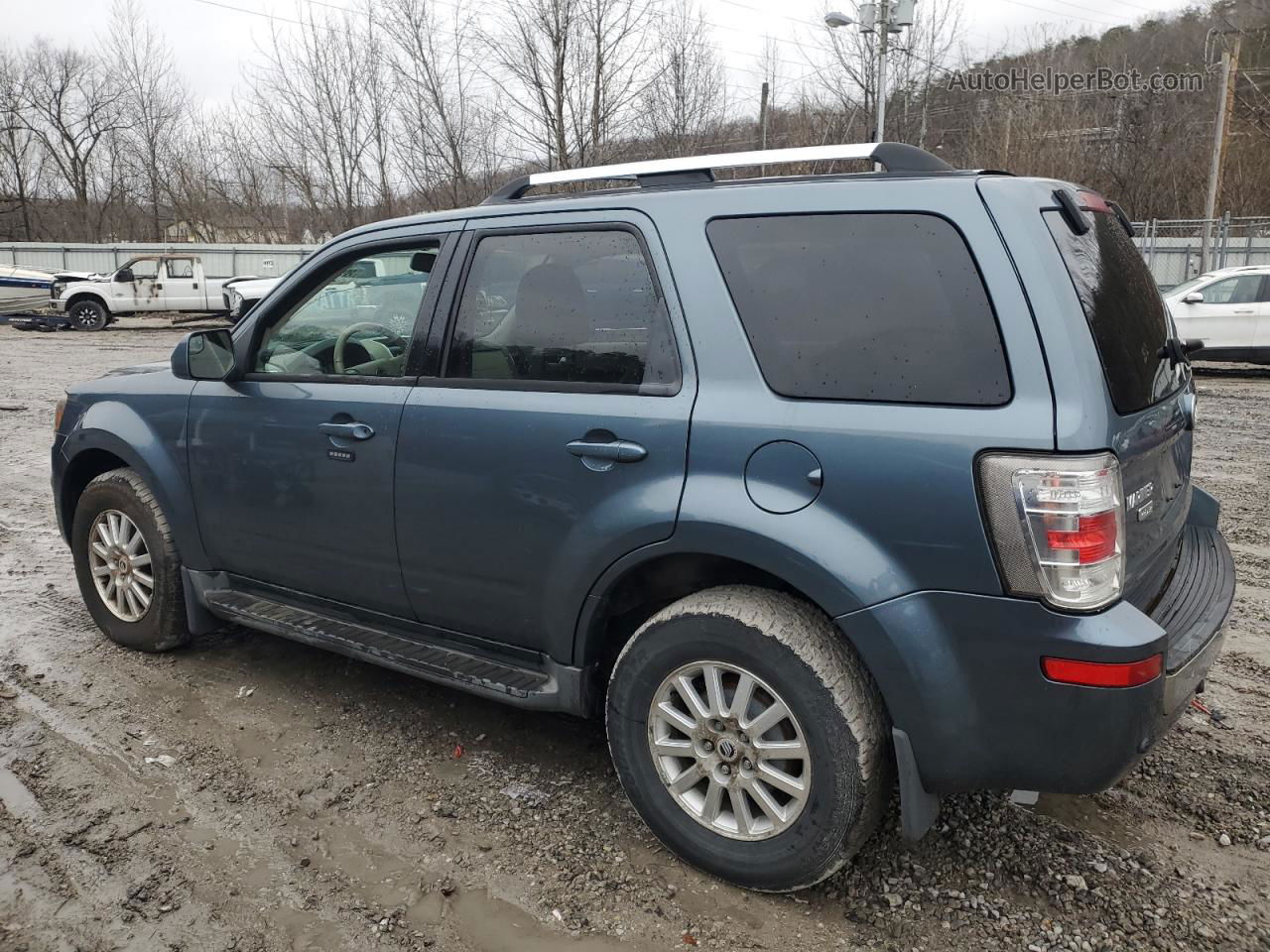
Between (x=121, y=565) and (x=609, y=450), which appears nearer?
(x=609, y=450)

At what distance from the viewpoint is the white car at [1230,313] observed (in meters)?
14.3

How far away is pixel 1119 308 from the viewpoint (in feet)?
8.47

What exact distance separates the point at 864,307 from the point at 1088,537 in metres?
0.78

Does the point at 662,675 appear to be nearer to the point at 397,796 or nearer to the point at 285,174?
the point at 397,796

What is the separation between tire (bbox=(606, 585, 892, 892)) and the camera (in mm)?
2488

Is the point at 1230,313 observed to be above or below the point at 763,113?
below

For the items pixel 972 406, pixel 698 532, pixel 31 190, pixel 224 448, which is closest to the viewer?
pixel 972 406

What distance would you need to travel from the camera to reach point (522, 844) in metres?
2.97

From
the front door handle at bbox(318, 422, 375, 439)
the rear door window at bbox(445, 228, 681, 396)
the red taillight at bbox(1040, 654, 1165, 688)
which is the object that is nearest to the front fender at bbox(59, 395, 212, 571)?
the front door handle at bbox(318, 422, 375, 439)

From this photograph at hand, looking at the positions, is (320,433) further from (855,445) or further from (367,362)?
(855,445)

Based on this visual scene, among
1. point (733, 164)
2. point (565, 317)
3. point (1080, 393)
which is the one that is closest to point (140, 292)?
point (565, 317)

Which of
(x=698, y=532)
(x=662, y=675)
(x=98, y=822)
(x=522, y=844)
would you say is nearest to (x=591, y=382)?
(x=698, y=532)

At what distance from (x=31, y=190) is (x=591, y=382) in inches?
2045

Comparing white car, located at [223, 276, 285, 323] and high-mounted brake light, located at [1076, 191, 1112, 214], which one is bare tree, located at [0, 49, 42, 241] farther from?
high-mounted brake light, located at [1076, 191, 1112, 214]
